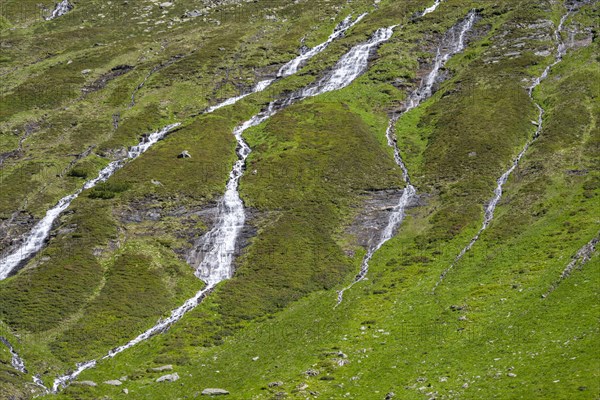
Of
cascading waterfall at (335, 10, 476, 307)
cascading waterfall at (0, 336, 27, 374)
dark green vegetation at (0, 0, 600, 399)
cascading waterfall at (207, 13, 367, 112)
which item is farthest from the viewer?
cascading waterfall at (207, 13, 367, 112)

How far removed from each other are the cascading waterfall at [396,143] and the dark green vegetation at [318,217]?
1.43 meters

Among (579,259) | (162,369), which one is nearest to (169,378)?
(162,369)

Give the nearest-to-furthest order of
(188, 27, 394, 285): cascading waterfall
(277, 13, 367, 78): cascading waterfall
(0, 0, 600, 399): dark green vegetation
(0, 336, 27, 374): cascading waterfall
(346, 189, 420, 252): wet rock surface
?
(0, 0, 600, 399): dark green vegetation, (0, 336, 27, 374): cascading waterfall, (188, 27, 394, 285): cascading waterfall, (346, 189, 420, 252): wet rock surface, (277, 13, 367, 78): cascading waterfall

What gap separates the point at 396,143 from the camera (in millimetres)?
100562

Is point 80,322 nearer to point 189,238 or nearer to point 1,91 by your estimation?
point 189,238

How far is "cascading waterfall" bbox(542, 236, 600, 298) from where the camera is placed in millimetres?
51513

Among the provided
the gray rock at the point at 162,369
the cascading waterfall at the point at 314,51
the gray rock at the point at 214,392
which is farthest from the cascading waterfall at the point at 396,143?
the cascading waterfall at the point at 314,51

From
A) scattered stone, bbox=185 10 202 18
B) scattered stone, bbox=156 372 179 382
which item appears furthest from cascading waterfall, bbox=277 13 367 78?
scattered stone, bbox=156 372 179 382

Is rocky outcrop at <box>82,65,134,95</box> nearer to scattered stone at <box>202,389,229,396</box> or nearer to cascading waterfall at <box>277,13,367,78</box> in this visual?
cascading waterfall at <box>277,13,367,78</box>

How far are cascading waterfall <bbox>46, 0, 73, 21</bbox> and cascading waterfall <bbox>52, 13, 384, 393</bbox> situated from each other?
9032cm

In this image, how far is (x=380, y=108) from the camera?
114000mm

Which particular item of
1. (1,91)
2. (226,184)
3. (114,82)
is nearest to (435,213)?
(226,184)

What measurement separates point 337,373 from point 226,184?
4909cm

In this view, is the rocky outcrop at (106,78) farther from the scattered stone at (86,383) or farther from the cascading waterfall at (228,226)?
the scattered stone at (86,383)
